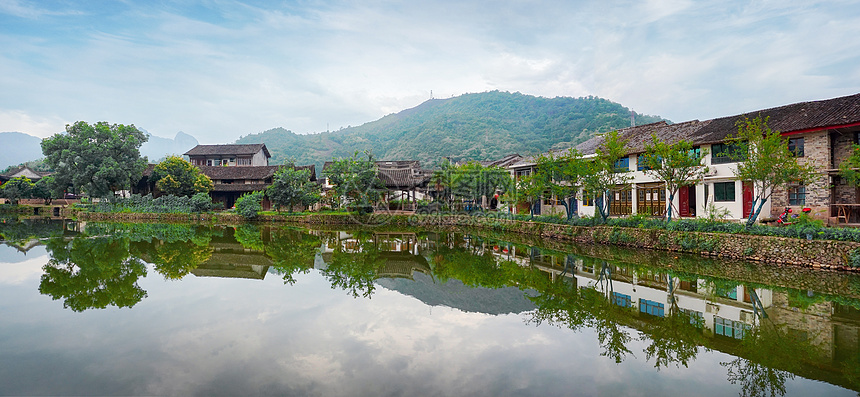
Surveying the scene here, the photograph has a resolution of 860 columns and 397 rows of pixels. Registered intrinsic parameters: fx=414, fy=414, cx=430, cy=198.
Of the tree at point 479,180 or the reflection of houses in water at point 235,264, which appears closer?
the reflection of houses in water at point 235,264

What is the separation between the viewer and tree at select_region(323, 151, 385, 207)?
2894 cm

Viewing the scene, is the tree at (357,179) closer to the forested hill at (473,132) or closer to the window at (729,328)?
the window at (729,328)

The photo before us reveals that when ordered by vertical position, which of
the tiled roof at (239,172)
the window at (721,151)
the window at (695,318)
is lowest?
the window at (695,318)

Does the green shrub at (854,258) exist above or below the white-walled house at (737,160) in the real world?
below

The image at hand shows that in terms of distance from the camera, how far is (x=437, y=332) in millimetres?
6598

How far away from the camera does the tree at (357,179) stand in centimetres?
2894

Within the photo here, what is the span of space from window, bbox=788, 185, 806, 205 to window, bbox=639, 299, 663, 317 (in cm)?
1216

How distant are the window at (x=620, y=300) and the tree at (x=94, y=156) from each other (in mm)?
38213

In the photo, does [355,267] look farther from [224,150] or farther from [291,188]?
[224,150]

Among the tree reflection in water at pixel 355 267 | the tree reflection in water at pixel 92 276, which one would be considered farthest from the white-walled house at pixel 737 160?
the tree reflection in water at pixel 92 276

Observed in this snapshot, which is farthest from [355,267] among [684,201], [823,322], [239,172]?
[239,172]

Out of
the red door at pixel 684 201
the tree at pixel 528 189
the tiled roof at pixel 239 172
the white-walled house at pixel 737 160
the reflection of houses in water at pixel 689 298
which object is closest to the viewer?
the reflection of houses in water at pixel 689 298

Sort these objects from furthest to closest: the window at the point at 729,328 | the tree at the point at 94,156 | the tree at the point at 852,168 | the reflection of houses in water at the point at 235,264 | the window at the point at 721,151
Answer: the tree at the point at 94,156
the window at the point at 721,151
the tree at the point at 852,168
the reflection of houses in water at the point at 235,264
the window at the point at 729,328

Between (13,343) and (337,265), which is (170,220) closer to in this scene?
(337,265)
